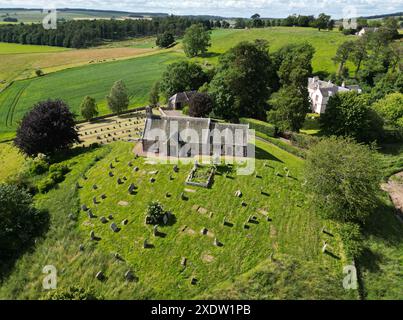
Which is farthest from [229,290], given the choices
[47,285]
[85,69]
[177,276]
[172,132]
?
[85,69]

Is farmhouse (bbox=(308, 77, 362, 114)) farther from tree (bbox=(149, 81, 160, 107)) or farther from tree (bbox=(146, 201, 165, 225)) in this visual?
tree (bbox=(146, 201, 165, 225))

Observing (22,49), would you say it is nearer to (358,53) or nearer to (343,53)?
(343,53)

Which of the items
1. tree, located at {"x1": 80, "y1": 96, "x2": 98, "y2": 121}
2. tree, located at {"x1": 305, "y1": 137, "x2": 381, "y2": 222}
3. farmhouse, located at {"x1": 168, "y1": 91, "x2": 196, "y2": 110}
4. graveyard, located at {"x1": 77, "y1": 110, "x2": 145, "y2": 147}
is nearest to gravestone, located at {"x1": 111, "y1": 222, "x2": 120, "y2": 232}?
tree, located at {"x1": 305, "y1": 137, "x2": 381, "y2": 222}

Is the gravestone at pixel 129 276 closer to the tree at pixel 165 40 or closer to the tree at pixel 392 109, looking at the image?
the tree at pixel 392 109

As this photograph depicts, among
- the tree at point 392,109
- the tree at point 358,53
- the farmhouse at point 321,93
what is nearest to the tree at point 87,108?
the farmhouse at point 321,93

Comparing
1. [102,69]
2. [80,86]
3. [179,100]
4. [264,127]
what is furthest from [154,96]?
[102,69]

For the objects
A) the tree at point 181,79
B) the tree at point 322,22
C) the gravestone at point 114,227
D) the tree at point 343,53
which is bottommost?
the gravestone at point 114,227
